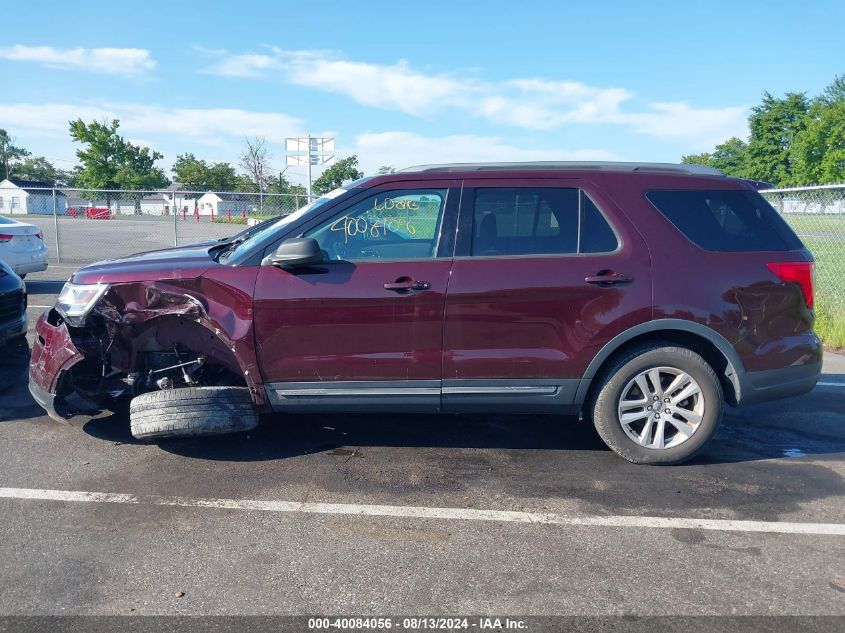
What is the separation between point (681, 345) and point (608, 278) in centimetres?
72

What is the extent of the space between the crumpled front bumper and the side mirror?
1.48 m

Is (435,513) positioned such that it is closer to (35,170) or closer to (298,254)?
(298,254)

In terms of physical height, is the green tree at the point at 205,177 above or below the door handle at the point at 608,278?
above

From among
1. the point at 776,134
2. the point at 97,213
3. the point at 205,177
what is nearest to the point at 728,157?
the point at 776,134

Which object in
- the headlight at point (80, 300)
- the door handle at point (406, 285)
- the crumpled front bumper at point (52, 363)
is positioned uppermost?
the door handle at point (406, 285)

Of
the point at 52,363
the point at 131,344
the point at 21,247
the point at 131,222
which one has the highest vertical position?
the point at 131,222

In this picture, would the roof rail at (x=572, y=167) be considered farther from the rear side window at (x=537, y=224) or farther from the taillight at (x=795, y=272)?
the taillight at (x=795, y=272)

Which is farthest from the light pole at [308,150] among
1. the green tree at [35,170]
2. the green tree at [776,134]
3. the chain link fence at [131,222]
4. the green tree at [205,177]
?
the green tree at [35,170]

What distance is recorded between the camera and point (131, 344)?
176 inches

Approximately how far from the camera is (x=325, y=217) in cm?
434

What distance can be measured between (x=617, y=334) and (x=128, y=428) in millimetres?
3584

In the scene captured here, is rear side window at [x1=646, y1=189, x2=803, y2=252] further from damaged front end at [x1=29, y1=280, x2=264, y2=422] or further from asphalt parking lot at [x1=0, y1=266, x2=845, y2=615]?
damaged front end at [x1=29, y1=280, x2=264, y2=422]

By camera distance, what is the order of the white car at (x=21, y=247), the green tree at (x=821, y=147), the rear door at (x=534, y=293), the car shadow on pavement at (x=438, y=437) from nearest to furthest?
the rear door at (x=534, y=293), the car shadow on pavement at (x=438, y=437), the white car at (x=21, y=247), the green tree at (x=821, y=147)

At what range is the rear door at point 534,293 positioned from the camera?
165 inches
